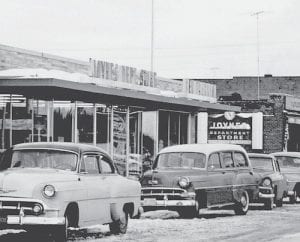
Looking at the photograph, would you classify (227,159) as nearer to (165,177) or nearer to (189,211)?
(189,211)

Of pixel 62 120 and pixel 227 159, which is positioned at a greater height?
pixel 62 120

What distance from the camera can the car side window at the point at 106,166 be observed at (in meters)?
15.3

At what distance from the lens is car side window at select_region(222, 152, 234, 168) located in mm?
21297

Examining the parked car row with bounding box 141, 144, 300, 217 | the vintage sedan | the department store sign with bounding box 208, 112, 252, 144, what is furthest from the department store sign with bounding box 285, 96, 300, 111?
the vintage sedan

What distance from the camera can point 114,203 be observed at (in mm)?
15203

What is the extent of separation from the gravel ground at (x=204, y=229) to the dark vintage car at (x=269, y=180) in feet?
3.87

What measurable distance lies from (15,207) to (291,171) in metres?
15.7

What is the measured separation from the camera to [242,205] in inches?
849

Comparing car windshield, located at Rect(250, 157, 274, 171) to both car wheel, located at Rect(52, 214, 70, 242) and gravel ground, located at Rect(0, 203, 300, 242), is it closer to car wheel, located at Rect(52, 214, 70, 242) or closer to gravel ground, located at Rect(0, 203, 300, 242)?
gravel ground, located at Rect(0, 203, 300, 242)

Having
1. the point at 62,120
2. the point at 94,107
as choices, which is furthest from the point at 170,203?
the point at 94,107

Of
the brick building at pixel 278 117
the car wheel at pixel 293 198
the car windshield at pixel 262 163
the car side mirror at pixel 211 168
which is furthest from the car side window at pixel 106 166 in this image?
the brick building at pixel 278 117

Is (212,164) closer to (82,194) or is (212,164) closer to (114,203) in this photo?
(114,203)

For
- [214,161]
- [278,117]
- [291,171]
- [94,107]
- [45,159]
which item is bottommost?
[291,171]

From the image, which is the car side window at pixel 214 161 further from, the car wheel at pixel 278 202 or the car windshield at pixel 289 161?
the car windshield at pixel 289 161
